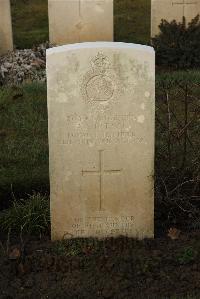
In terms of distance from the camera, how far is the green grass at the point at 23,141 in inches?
223

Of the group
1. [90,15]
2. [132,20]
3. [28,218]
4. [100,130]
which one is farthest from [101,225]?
[132,20]

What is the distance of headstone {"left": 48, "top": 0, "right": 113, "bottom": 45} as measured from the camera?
35.6 ft

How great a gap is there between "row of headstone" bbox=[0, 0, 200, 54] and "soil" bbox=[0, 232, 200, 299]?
673cm

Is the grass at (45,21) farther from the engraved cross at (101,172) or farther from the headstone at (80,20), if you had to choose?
the engraved cross at (101,172)

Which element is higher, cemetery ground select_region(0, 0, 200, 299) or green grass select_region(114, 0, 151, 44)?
green grass select_region(114, 0, 151, 44)

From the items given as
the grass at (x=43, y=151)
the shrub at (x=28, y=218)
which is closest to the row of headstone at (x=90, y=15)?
the grass at (x=43, y=151)

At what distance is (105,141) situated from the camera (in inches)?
→ 182

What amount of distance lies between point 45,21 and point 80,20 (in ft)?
8.31

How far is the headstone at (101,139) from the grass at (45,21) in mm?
7427

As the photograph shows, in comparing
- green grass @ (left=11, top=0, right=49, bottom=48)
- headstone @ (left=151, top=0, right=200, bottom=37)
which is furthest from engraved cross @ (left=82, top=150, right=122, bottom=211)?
green grass @ (left=11, top=0, right=49, bottom=48)

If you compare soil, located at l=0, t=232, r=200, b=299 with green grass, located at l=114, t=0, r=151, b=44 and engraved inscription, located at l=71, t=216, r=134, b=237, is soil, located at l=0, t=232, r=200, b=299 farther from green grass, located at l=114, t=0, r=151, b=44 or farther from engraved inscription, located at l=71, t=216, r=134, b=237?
green grass, located at l=114, t=0, r=151, b=44

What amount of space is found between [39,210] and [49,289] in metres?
0.94

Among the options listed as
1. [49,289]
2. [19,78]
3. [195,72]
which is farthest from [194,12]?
[49,289]

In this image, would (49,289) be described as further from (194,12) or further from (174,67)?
(194,12)
